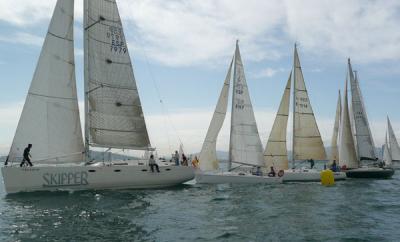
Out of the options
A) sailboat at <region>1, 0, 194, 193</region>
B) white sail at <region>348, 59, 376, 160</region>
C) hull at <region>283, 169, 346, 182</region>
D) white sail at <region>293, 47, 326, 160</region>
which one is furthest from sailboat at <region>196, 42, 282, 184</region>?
white sail at <region>348, 59, 376, 160</region>

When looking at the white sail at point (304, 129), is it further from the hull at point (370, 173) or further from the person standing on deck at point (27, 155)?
the person standing on deck at point (27, 155)

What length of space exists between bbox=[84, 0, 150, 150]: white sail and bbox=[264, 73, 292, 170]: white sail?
12.6 m

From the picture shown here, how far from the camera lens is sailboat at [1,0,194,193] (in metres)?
23.3

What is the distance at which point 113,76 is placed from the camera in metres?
26.9

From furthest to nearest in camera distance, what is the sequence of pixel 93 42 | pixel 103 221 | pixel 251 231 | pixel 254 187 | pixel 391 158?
1. pixel 391 158
2. pixel 254 187
3. pixel 93 42
4. pixel 103 221
5. pixel 251 231

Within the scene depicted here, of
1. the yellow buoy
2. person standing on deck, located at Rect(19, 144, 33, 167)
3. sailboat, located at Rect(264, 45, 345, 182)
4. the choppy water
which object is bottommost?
the choppy water

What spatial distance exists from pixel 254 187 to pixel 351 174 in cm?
1505

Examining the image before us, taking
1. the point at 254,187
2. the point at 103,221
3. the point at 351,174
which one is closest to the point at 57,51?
the point at 103,221

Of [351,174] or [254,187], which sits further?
[351,174]

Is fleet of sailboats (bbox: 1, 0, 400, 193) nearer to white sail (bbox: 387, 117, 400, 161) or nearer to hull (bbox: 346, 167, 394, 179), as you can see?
hull (bbox: 346, 167, 394, 179)

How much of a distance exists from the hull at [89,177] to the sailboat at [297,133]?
11028mm

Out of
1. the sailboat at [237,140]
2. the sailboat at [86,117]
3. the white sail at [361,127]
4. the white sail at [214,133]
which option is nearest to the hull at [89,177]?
the sailboat at [86,117]

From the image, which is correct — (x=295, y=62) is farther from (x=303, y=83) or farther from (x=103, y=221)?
(x=103, y=221)

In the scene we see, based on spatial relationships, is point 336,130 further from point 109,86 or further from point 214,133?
point 109,86
